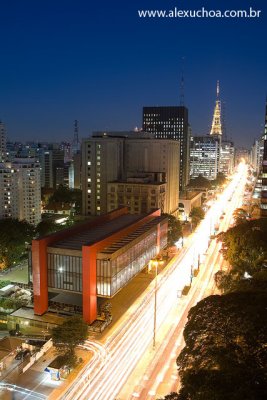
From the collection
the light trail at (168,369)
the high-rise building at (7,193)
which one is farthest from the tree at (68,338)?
the high-rise building at (7,193)

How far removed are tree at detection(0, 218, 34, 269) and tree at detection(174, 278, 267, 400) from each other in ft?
148

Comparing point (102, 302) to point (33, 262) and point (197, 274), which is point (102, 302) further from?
point (197, 274)

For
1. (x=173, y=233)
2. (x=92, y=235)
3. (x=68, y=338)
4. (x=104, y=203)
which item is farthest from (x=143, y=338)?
(x=104, y=203)

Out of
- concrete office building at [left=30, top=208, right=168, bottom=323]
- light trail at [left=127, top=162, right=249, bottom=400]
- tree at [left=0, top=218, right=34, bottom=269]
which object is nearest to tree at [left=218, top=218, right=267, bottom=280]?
light trail at [left=127, top=162, right=249, bottom=400]

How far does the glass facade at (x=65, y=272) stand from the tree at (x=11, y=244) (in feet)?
80.2

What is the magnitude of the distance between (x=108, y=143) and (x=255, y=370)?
270ft

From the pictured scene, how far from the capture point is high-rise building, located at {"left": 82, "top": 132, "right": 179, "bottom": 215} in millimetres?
101250

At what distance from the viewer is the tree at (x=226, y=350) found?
2245 centimetres

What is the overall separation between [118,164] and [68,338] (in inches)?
2768

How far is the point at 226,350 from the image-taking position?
1037 inches

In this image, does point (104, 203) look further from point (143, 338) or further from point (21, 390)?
point (21, 390)

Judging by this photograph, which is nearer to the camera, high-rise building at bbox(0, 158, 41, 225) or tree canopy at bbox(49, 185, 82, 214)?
high-rise building at bbox(0, 158, 41, 225)

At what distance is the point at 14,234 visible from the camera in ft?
238

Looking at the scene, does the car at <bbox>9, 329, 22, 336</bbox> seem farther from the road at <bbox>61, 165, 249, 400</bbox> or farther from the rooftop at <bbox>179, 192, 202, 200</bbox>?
the rooftop at <bbox>179, 192, 202, 200</bbox>
